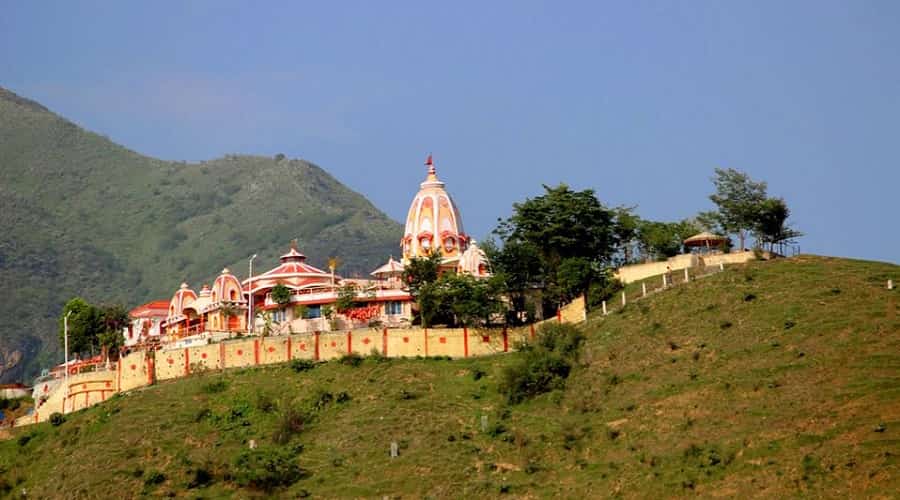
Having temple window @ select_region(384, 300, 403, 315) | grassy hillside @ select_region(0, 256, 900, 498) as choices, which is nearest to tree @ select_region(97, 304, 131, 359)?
grassy hillside @ select_region(0, 256, 900, 498)

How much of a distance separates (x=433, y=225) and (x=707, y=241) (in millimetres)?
18959

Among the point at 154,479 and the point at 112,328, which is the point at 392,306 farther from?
the point at 112,328

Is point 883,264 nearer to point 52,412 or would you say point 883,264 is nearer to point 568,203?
point 568,203

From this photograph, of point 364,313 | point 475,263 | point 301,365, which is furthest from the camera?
point 475,263

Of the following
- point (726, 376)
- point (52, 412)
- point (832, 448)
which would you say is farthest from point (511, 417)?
point (52, 412)

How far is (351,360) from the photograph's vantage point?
98.1 metres

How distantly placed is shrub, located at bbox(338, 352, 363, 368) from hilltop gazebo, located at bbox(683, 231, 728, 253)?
69.7 ft

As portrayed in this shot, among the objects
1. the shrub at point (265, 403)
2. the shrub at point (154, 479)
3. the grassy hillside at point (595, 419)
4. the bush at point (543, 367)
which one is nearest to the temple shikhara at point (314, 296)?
the grassy hillside at point (595, 419)

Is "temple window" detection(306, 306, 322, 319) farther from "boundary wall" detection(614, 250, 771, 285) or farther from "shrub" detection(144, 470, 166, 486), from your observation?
"shrub" detection(144, 470, 166, 486)

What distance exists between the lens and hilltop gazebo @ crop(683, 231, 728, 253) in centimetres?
10575

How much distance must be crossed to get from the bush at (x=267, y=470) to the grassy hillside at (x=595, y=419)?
0.10 m

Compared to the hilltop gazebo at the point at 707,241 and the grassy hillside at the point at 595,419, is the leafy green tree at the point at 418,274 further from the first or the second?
the hilltop gazebo at the point at 707,241

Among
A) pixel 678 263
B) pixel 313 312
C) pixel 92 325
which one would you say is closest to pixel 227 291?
pixel 313 312

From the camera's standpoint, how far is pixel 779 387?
8069 cm
